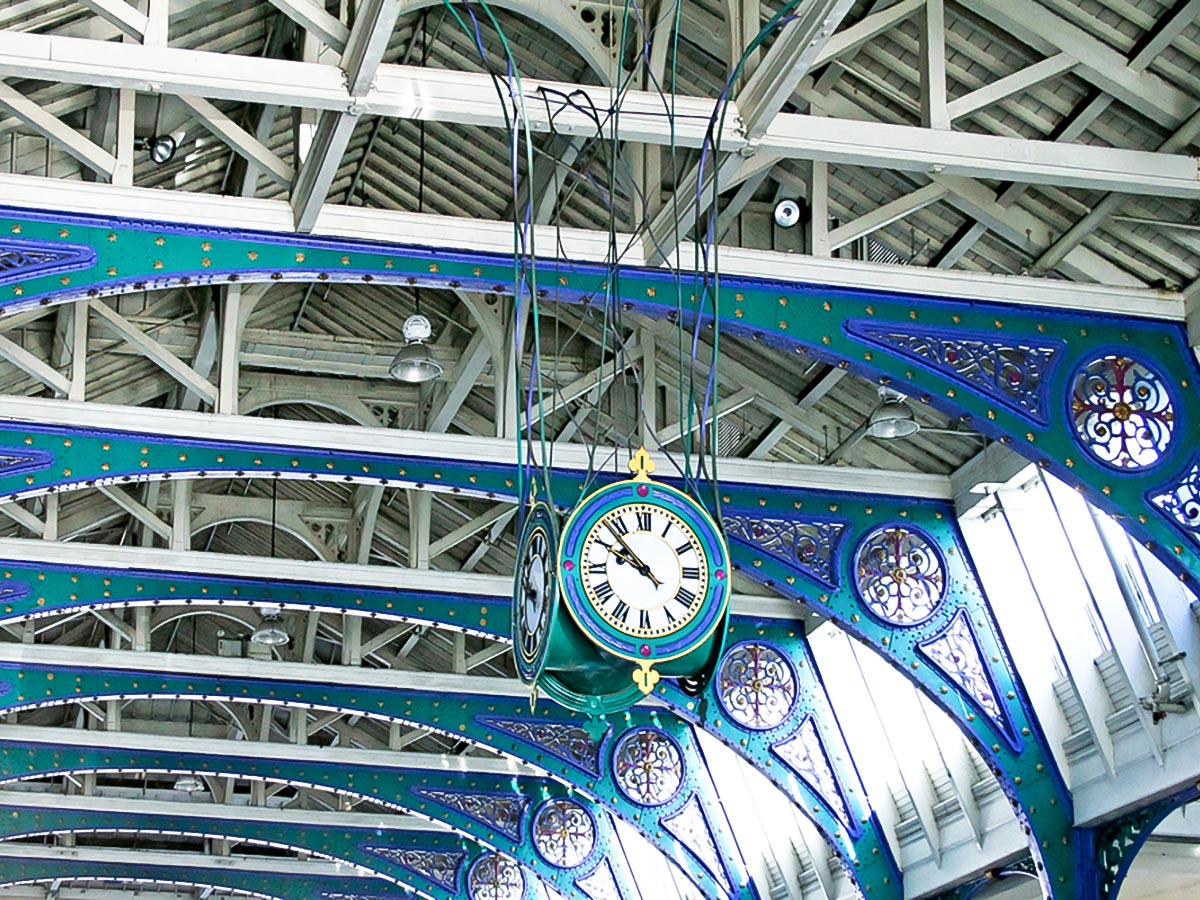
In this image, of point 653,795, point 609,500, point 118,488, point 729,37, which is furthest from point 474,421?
point 609,500

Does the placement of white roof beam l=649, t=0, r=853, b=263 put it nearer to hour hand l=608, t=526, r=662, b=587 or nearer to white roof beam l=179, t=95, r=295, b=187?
hour hand l=608, t=526, r=662, b=587

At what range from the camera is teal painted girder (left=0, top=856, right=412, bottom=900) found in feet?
→ 102

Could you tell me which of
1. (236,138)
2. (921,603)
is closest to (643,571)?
(236,138)

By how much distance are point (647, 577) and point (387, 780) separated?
17618 mm

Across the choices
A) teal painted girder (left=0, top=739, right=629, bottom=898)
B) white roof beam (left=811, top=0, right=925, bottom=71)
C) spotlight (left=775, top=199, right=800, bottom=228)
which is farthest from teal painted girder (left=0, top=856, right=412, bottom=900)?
white roof beam (left=811, top=0, right=925, bottom=71)

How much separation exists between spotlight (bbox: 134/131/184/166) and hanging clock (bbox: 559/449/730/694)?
6.38 meters

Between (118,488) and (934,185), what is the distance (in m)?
9.68

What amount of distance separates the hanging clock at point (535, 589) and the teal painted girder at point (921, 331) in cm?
376

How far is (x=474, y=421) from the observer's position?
62.6ft

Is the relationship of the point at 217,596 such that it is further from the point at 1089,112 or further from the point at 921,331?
the point at 1089,112

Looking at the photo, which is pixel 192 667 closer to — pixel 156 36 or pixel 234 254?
pixel 234 254

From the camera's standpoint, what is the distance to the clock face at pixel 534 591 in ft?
26.5

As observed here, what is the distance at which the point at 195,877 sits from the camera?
104 feet

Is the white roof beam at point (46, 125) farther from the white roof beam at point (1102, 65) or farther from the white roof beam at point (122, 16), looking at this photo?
the white roof beam at point (1102, 65)
